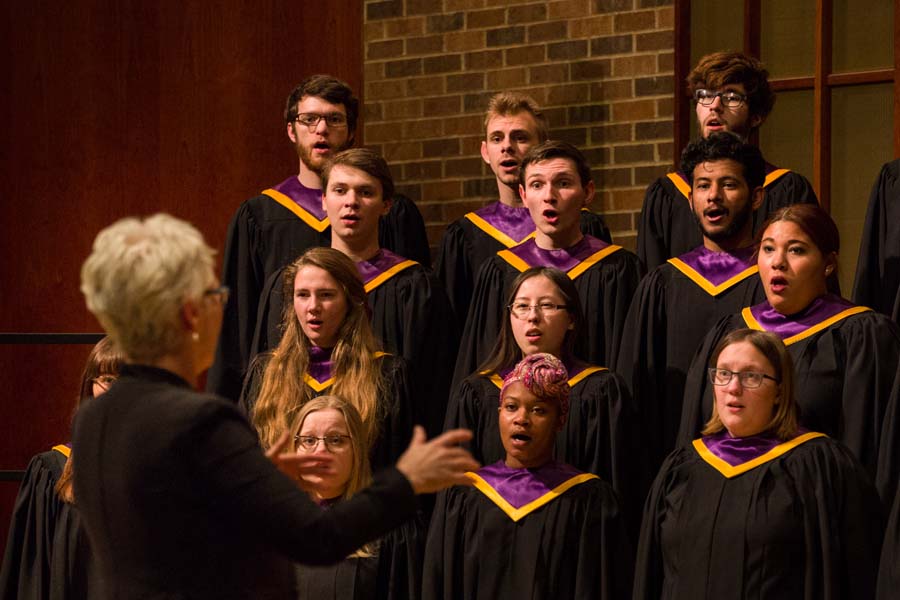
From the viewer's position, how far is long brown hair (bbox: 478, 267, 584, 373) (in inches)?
183

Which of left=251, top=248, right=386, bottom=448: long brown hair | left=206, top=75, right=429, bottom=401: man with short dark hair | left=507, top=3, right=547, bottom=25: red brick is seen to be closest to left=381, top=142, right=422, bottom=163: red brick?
left=507, top=3, right=547, bottom=25: red brick

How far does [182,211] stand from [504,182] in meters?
1.69

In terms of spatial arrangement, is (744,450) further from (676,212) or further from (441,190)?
(441,190)

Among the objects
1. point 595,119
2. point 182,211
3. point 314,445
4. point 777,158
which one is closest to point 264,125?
point 182,211

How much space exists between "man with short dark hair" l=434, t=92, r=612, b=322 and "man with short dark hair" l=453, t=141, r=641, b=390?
0.36m

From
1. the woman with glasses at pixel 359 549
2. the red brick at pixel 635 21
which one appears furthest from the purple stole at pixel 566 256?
the red brick at pixel 635 21

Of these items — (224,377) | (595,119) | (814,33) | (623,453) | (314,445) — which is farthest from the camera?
(595,119)

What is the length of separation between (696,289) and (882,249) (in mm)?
636

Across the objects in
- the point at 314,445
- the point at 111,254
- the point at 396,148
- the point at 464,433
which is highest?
the point at 396,148

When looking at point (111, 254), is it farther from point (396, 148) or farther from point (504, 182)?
point (396, 148)

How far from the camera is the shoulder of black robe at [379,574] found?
419cm

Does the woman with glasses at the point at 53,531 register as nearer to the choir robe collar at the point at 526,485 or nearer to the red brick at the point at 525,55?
the choir robe collar at the point at 526,485

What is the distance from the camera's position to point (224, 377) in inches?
214

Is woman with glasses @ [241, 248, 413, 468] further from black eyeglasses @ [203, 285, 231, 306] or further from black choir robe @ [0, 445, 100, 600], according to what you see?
black eyeglasses @ [203, 285, 231, 306]
